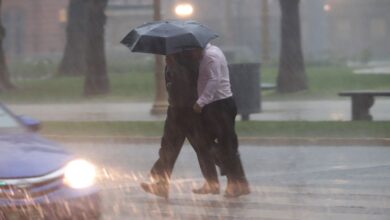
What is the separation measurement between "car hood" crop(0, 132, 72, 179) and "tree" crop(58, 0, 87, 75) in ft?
109

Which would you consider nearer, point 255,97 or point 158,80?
point 255,97

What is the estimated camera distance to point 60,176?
24.4 ft

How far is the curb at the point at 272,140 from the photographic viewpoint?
49.8 ft

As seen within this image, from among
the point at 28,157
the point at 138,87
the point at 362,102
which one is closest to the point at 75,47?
the point at 138,87

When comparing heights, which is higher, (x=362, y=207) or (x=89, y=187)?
(x=89, y=187)

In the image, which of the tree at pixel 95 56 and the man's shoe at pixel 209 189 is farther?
the tree at pixel 95 56

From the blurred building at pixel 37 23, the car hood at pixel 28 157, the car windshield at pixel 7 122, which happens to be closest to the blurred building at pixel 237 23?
the blurred building at pixel 37 23

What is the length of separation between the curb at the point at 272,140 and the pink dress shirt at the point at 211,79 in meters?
5.98

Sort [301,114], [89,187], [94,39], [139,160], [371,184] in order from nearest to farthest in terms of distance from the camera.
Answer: [89,187] → [371,184] → [139,160] → [301,114] → [94,39]

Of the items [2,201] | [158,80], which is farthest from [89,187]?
[158,80]

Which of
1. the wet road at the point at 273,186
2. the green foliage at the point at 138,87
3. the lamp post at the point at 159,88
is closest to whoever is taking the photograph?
the wet road at the point at 273,186

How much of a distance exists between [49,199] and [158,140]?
30.8ft

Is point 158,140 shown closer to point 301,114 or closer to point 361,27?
point 301,114

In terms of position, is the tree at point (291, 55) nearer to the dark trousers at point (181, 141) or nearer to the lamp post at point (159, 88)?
the lamp post at point (159, 88)
